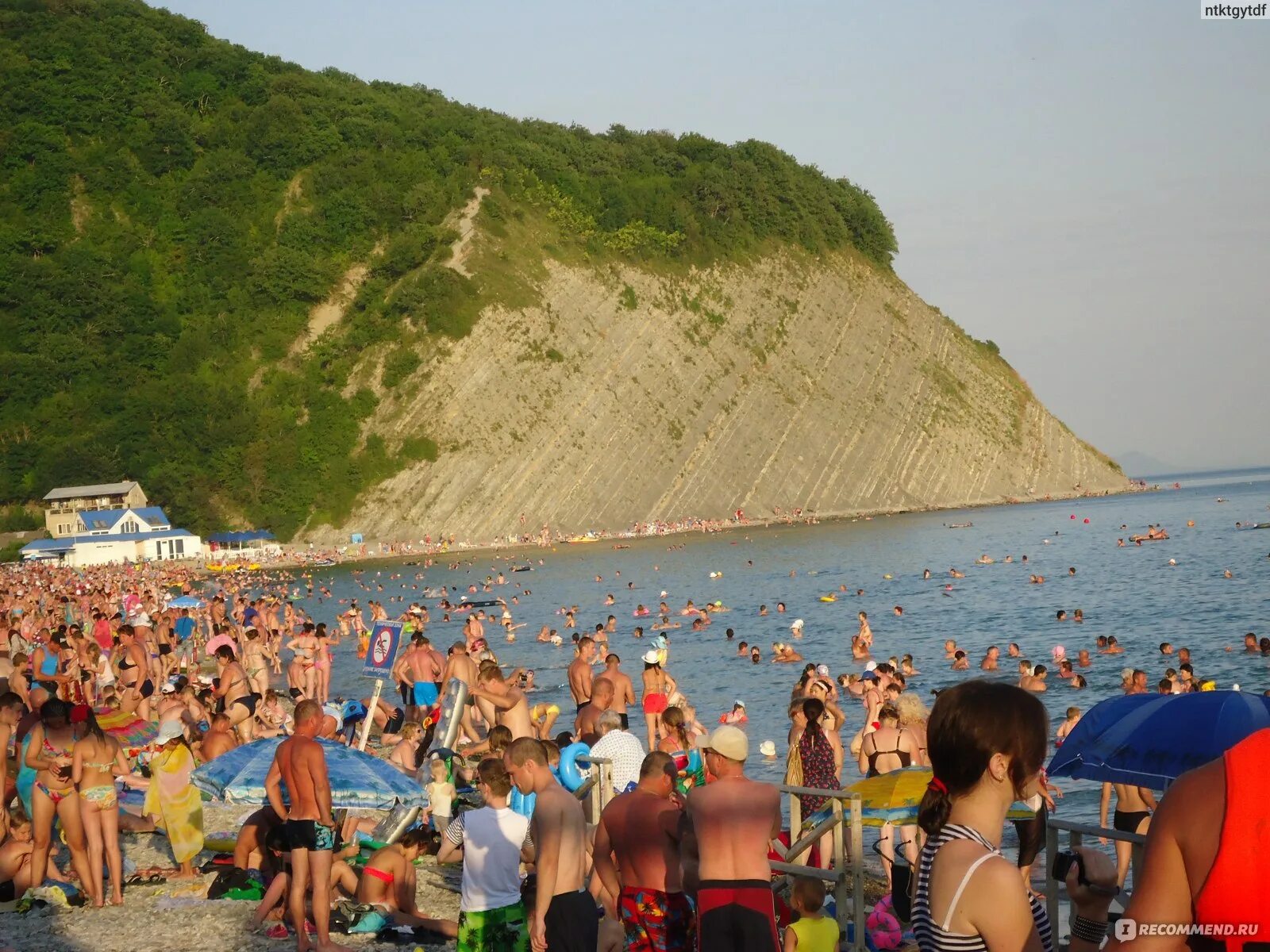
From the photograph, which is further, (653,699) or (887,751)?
(653,699)

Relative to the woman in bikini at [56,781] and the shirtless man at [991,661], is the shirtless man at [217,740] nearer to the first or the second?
the woman in bikini at [56,781]

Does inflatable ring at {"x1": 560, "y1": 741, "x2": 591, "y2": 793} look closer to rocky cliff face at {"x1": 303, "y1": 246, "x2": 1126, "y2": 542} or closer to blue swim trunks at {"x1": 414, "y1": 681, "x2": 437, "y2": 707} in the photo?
blue swim trunks at {"x1": 414, "y1": 681, "x2": 437, "y2": 707}

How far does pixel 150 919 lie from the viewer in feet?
32.6

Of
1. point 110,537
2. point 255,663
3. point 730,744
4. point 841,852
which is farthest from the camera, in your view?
point 110,537

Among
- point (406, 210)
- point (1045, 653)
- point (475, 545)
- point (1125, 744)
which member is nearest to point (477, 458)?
point (475, 545)

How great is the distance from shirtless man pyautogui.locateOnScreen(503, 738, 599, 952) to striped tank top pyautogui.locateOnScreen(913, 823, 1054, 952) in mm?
3355

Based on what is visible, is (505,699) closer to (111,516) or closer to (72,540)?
(72,540)

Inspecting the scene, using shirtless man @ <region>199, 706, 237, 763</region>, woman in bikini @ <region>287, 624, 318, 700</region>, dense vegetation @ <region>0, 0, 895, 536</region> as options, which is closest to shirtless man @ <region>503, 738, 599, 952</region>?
shirtless man @ <region>199, 706, 237, 763</region>

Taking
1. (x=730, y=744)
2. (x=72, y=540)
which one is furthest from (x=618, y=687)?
(x=72, y=540)

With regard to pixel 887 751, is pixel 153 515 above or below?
above

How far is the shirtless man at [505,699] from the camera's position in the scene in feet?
43.1

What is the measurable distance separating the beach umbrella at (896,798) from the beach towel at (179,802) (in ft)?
18.9

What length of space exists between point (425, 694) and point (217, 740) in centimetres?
444

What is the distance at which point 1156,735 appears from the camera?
7.52 m
